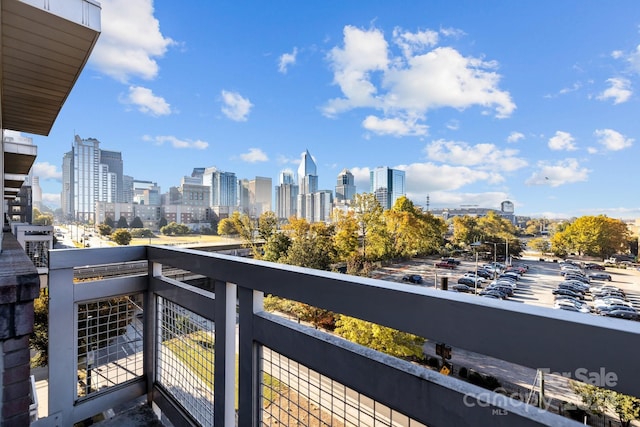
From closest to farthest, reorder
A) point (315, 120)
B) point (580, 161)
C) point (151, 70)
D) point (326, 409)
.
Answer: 1. point (326, 409)
2. point (151, 70)
3. point (580, 161)
4. point (315, 120)

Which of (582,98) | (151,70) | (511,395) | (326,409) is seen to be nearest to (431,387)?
(511,395)

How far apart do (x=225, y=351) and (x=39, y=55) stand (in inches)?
62.7

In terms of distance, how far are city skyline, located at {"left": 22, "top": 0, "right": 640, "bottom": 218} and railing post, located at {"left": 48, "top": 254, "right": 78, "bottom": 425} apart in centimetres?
1027

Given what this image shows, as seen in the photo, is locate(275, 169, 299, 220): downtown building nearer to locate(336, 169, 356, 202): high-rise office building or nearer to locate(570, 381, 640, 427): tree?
locate(336, 169, 356, 202): high-rise office building

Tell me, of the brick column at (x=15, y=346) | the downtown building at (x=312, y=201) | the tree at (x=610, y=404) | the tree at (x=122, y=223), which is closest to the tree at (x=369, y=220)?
the downtown building at (x=312, y=201)

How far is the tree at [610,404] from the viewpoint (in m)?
5.16

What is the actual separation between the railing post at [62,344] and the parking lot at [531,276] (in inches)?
425

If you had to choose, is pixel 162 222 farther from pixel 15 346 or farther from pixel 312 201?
pixel 15 346

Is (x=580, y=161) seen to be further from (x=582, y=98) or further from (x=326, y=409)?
(x=326, y=409)

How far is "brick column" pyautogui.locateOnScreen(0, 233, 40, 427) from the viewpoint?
2.19ft

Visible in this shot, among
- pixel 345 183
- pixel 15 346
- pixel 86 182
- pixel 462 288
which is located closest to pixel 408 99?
pixel 345 183

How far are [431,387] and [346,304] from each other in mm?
219

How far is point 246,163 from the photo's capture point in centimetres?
5253

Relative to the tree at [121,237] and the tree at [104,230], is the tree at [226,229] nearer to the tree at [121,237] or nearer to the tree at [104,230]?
the tree at [121,237]
